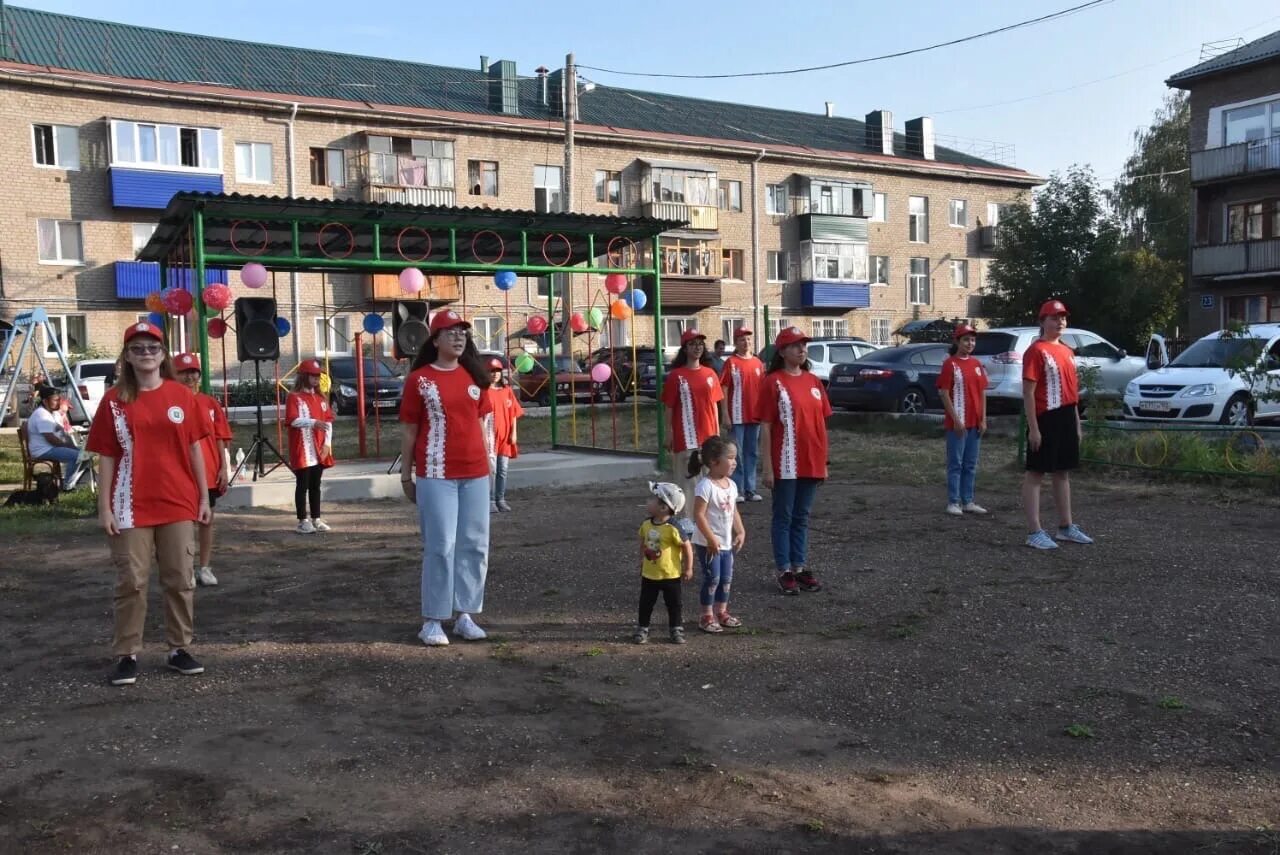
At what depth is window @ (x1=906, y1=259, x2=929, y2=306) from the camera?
48406mm

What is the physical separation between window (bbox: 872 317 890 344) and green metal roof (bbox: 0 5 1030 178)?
280 inches

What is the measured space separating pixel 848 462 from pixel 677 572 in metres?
9.04

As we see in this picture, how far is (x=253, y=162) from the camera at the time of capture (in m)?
34.4

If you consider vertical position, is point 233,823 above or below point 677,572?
below

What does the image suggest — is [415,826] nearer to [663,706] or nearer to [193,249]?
[663,706]

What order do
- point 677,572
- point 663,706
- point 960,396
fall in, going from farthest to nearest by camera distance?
point 960,396, point 677,572, point 663,706

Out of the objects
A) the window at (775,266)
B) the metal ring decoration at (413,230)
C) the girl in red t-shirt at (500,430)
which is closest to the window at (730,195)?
the window at (775,266)

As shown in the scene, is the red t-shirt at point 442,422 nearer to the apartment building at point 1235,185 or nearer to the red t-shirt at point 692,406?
the red t-shirt at point 692,406

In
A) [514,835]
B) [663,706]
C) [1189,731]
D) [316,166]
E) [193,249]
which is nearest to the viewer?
[514,835]

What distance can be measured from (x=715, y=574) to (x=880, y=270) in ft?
142

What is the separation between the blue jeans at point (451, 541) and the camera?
5.91 meters

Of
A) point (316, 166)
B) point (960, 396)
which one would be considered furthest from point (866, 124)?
point (960, 396)

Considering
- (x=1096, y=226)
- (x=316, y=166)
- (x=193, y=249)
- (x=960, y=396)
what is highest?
(x=316, y=166)

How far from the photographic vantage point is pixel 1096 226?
3183 cm
